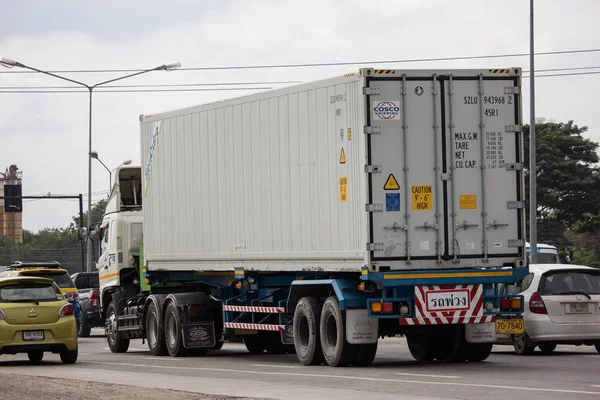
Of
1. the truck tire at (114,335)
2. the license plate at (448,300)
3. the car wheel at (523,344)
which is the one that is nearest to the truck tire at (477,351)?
the license plate at (448,300)

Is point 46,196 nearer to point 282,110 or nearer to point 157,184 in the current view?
point 157,184

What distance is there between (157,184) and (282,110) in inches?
204

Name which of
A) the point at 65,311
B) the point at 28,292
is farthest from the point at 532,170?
the point at 28,292

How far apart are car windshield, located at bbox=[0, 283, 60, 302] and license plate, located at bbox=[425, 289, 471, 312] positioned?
24.9ft

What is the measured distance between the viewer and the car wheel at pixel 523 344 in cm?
2105

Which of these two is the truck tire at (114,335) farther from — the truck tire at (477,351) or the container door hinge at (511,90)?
the container door hinge at (511,90)

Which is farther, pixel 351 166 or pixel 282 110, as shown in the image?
pixel 282 110

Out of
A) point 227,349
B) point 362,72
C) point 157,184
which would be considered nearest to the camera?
point 362,72

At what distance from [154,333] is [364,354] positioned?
6979 mm

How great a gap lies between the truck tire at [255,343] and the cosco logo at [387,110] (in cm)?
794

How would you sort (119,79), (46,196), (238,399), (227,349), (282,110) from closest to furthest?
(238,399)
(282,110)
(227,349)
(119,79)
(46,196)

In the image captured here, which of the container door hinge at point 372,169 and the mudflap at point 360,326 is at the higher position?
the container door hinge at point 372,169

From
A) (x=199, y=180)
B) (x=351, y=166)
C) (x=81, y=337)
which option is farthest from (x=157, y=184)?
(x=81, y=337)

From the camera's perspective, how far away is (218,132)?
21969mm
